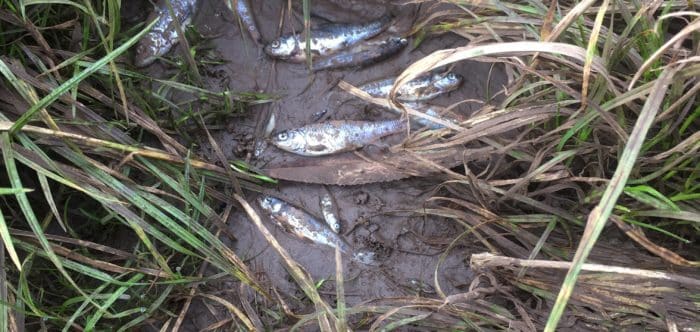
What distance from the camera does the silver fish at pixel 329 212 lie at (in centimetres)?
273

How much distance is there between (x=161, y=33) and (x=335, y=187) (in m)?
1.18

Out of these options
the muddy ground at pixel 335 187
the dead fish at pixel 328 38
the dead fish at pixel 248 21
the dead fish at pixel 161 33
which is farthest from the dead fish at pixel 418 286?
the dead fish at pixel 161 33

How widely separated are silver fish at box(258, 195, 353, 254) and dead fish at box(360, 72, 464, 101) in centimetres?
70

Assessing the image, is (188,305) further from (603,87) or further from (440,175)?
(603,87)

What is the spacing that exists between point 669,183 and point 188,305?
205 cm

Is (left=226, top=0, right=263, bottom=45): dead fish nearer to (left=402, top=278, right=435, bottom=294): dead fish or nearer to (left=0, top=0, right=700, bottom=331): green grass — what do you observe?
Result: (left=0, top=0, right=700, bottom=331): green grass

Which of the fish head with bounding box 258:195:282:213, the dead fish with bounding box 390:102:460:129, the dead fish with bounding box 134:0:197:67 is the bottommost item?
the fish head with bounding box 258:195:282:213

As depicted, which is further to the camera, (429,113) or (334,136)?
(334,136)

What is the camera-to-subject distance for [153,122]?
2.55 metres

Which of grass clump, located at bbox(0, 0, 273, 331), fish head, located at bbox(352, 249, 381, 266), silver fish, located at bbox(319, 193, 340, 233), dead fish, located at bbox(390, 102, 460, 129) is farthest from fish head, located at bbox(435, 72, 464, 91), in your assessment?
grass clump, located at bbox(0, 0, 273, 331)

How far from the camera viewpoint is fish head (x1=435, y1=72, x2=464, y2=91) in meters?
2.86

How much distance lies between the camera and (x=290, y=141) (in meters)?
2.83

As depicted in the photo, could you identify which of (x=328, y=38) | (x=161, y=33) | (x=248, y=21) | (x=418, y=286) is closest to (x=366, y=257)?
(x=418, y=286)

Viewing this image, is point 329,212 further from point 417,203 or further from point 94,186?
point 94,186
